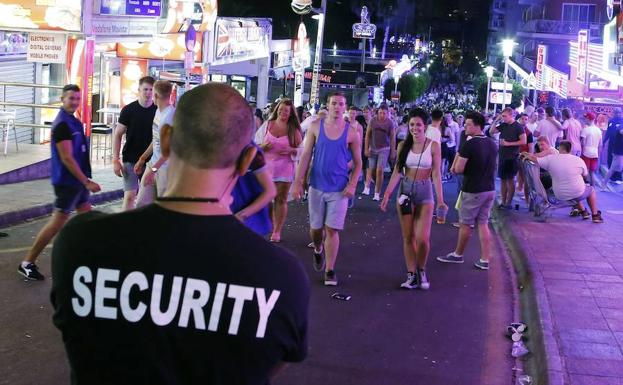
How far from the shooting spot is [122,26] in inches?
Answer: 670

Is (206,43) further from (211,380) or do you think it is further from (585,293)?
(211,380)

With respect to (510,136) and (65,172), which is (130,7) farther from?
(65,172)

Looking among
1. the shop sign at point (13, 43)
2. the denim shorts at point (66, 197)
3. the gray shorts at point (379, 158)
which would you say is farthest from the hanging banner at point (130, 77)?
the denim shorts at point (66, 197)

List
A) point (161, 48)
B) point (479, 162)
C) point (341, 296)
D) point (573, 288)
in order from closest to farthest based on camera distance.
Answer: point (341, 296) → point (573, 288) → point (479, 162) → point (161, 48)

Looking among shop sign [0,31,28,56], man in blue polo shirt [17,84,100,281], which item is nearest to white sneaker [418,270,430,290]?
man in blue polo shirt [17,84,100,281]

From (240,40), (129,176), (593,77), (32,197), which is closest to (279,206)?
(129,176)

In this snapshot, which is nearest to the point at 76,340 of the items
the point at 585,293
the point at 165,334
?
the point at 165,334

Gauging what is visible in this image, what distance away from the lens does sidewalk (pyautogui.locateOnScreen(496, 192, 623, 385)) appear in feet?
18.5

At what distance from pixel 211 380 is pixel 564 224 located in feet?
37.5

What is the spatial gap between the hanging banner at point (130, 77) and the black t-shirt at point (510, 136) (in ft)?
29.5

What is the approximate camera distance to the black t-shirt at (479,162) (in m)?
8.96

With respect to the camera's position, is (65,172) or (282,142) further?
(282,142)

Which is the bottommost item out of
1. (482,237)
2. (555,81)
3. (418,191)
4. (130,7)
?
(482,237)

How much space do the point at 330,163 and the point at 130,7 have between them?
10625mm
